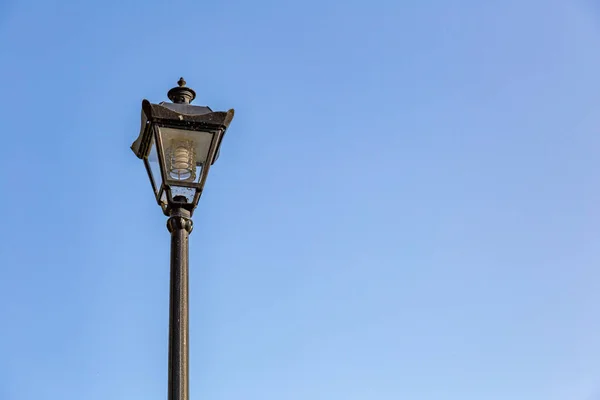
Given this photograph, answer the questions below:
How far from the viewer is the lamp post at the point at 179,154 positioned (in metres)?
8.93

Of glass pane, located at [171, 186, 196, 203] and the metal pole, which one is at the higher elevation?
glass pane, located at [171, 186, 196, 203]

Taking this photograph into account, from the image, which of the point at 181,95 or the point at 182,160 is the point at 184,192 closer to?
the point at 182,160

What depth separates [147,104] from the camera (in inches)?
352

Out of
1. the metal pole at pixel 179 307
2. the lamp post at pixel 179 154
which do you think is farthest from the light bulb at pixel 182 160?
the metal pole at pixel 179 307

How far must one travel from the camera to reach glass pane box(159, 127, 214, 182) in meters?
9.04

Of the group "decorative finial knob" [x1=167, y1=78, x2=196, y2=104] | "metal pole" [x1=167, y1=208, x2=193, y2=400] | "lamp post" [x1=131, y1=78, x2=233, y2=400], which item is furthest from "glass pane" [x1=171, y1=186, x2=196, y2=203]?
"decorative finial knob" [x1=167, y1=78, x2=196, y2=104]

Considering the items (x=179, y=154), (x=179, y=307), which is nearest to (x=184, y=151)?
(x=179, y=154)

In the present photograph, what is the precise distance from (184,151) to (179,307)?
1.27 m

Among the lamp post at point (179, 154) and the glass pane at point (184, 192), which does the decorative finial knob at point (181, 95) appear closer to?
the lamp post at point (179, 154)

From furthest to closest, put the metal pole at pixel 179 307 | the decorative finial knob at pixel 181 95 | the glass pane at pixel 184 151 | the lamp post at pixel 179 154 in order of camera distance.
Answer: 1. the decorative finial knob at pixel 181 95
2. the glass pane at pixel 184 151
3. the lamp post at pixel 179 154
4. the metal pole at pixel 179 307

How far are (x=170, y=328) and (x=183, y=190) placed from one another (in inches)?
45.5

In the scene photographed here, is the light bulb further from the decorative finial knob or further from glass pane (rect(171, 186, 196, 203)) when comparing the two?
the decorative finial knob

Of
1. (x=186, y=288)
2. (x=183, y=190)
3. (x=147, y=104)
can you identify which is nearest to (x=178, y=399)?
(x=186, y=288)

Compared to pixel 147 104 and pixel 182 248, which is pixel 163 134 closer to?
pixel 147 104
